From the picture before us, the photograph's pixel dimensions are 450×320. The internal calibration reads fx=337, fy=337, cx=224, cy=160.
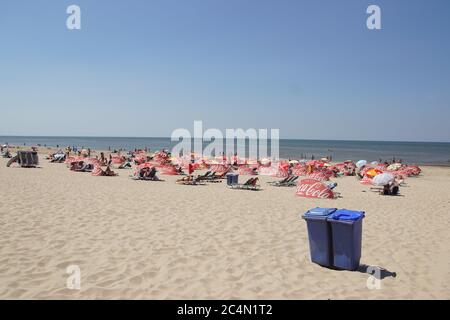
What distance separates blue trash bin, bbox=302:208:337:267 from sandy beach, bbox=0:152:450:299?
0.15 meters

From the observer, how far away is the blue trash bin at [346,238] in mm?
4367

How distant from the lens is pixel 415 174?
2450cm

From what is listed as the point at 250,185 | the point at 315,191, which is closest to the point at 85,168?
the point at 250,185

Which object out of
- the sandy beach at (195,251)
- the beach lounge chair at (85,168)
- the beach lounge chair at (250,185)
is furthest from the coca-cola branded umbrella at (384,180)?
the beach lounge chair at (85,168)

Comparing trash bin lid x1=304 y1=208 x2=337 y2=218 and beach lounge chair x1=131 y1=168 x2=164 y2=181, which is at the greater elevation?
trash bin lid x1=304 y1=208 x2=337 y2=218

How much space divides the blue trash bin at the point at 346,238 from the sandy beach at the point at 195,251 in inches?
6.7

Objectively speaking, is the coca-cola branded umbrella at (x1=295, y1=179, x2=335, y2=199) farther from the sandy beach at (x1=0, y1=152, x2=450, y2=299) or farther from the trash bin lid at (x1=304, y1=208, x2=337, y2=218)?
the trash bin lid at (x1=304, y1=208, x2=337, y2=218)

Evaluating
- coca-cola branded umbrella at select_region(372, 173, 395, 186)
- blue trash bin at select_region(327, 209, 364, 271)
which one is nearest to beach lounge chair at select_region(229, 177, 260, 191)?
coca-cola branded umbrella at select_region(372, 173, 395, 186)

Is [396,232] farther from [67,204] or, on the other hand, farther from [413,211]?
[67,204]

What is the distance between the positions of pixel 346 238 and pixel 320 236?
1.16 ft

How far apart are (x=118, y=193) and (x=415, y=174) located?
2198 cm

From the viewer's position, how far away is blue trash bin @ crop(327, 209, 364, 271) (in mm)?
4367

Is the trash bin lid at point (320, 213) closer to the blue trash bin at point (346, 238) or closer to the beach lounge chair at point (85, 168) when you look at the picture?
the blue trash bin at point (346, 238)
